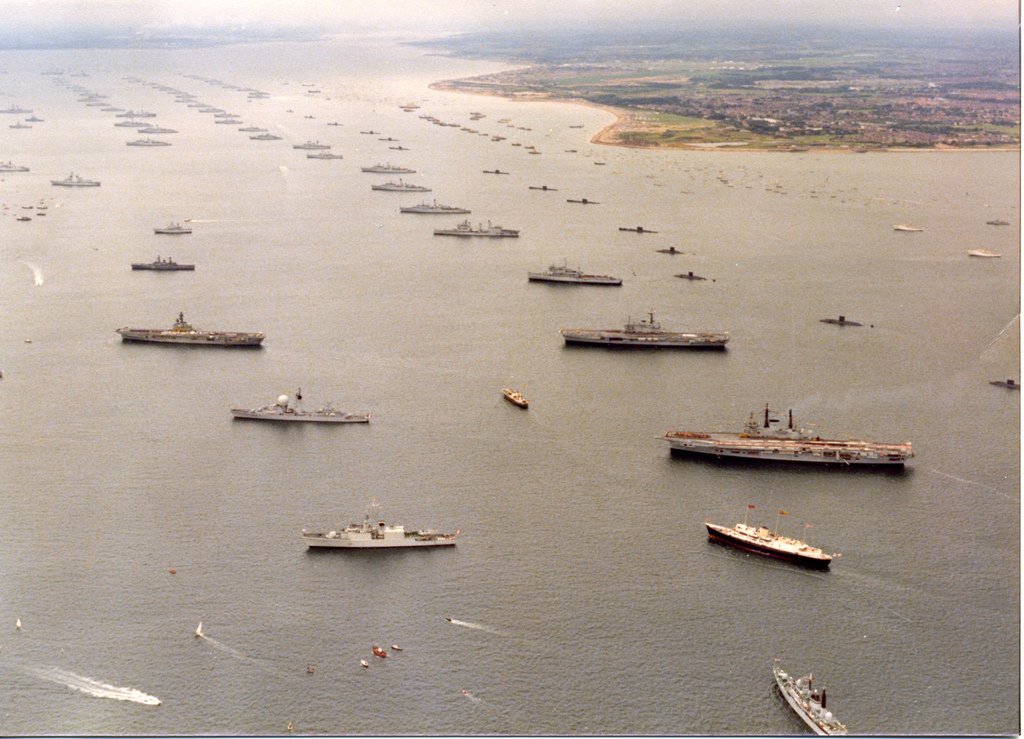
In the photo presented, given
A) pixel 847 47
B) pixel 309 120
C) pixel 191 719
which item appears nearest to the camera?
pixel 191 719

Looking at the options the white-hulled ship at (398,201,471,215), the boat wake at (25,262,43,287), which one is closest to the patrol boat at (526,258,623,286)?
the white-hulled ship at (398,201,471,215)

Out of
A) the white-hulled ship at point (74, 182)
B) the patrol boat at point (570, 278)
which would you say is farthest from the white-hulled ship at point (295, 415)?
the white-hulled ship at point (74, 182)

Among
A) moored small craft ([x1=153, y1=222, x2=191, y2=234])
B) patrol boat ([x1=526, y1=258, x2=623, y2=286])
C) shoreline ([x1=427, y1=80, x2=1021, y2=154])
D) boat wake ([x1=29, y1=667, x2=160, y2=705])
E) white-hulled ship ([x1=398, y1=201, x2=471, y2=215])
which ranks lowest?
boat wake ([x1=29, y1=667, x2=160, y2=705])

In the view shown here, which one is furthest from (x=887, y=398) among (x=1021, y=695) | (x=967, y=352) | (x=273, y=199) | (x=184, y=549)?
(x=273, y=199)

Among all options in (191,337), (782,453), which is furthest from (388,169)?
(782,453)

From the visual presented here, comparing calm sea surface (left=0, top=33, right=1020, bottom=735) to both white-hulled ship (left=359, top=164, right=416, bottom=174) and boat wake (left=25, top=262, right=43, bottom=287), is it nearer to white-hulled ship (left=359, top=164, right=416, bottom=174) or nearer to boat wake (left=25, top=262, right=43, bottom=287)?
boat wake (left=25, top=262, right=43, bottom=287)

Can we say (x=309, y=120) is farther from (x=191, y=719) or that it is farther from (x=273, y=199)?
(x=191, y=719)

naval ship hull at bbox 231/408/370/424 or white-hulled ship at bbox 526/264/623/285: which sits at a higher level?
white-hulled ship at bbox 526/264/623/285

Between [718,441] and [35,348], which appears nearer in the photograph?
[718,441]
